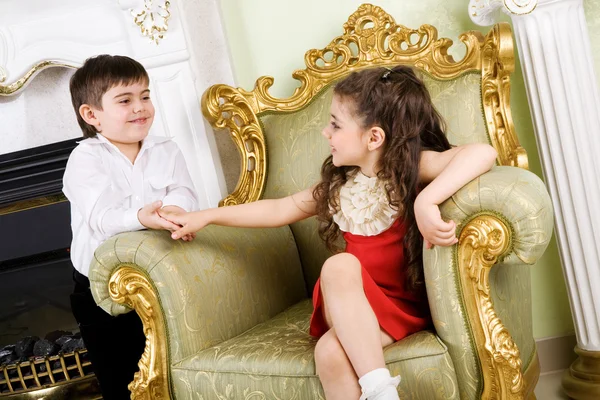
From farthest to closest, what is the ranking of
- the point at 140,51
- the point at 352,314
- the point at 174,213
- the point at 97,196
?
the point at 140,51 → the point at 97,196 → the point at 174,213 → the point at 352,314

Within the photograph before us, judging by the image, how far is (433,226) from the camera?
4.91 feet

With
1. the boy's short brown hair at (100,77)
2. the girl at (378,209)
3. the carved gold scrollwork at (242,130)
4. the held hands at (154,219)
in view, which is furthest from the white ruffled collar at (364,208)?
the boy's short brown hair at (100,77)

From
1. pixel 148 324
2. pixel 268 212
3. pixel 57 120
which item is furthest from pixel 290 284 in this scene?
pixel 57 120

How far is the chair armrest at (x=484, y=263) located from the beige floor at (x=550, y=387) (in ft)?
2.92

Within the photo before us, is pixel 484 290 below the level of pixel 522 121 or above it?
below

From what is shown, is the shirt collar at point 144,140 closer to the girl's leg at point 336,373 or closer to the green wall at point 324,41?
the green wall at point 324,41

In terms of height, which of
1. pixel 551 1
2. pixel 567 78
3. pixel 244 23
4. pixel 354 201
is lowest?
pixel 354 201

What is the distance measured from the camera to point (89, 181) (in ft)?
6.51

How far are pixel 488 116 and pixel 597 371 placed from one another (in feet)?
2.74

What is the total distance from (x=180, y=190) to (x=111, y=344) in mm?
476

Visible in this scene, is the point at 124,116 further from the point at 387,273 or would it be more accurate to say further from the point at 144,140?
the point at 387,273

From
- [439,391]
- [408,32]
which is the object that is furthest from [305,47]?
[439,391]

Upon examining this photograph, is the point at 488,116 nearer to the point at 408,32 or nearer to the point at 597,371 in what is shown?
the point at 408,32

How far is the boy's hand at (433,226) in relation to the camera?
4.87 ft
